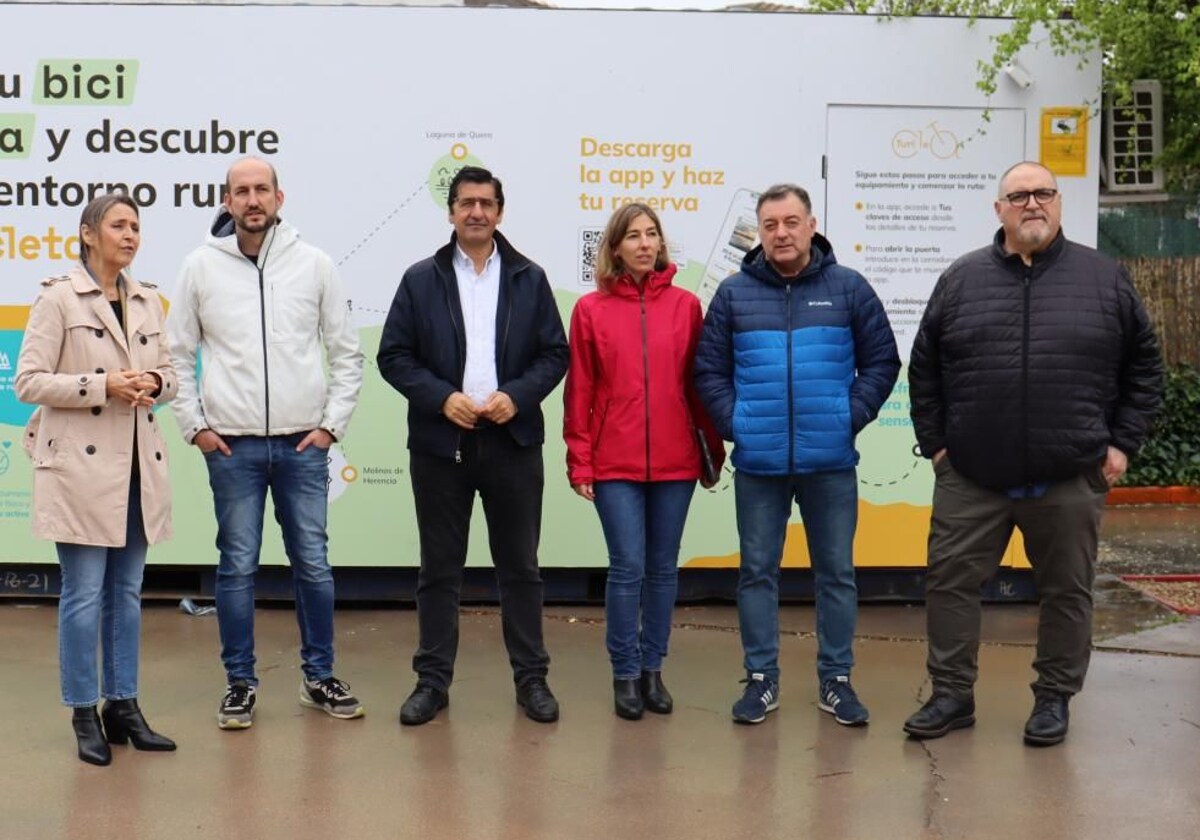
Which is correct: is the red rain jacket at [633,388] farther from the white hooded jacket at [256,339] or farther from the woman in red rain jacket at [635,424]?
the white hooded jacket at [256,339]

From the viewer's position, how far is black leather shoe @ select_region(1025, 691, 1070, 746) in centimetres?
543

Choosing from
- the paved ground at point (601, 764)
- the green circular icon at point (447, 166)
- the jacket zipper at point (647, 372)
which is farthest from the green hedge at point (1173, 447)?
the jacket zipper at point (647, 372)

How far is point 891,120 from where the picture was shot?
292 inches

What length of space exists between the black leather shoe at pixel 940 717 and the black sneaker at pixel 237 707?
239cm

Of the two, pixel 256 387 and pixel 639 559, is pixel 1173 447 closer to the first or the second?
pixel 639 559

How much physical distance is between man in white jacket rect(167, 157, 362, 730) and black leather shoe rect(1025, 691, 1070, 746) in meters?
2.45

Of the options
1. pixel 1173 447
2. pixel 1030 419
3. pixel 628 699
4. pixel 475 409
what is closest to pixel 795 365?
pixel 1030 419

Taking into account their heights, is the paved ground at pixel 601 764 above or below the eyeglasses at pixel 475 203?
below

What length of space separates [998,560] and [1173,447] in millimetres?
7266

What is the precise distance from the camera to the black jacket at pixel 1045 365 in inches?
208

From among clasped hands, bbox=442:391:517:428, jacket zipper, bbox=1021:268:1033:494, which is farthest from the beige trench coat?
jacket zipper, bbox=1021:268:1033:494

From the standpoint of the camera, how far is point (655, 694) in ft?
19.4

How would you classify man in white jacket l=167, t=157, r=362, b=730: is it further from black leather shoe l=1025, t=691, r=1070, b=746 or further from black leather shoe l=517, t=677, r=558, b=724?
black leather shoe l=1025, t=691, r=1070, b=746

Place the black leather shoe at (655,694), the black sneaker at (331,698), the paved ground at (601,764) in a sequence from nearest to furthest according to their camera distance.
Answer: the paved ground at (601,764) < the black sneaker at (331,698) < the black leather shoe at (655,694)
